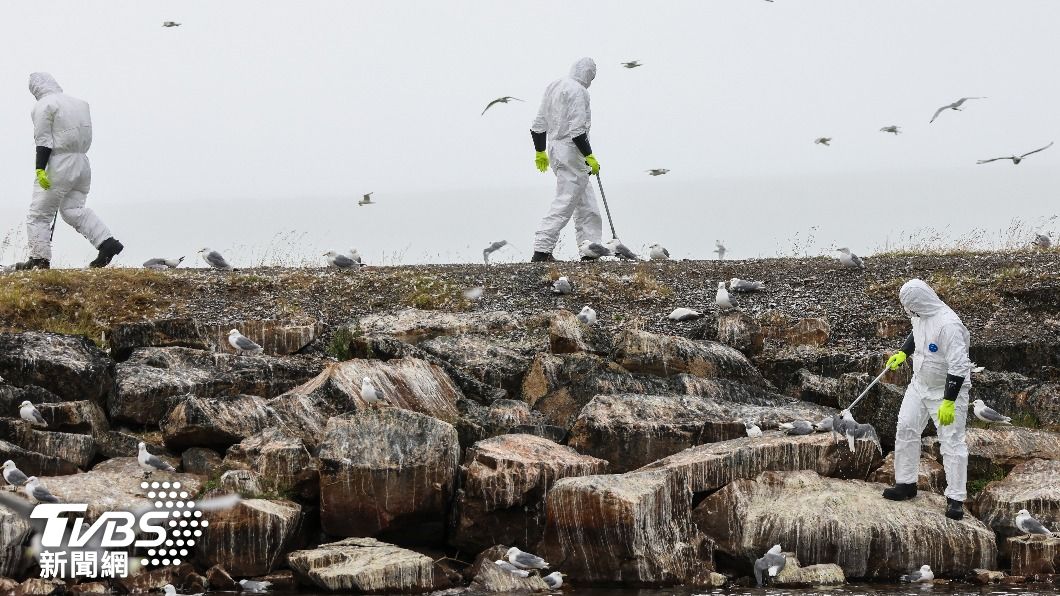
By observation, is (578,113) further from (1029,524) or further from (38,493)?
(38,493)

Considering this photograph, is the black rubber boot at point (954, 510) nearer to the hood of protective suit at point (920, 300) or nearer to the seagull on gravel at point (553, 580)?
the hood of protective suit at point (920, 300)

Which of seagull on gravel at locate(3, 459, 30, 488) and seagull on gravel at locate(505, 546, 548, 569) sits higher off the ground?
seagull on gravel at locate(3, 459, 30, 488)

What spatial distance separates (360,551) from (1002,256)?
11.1 meters

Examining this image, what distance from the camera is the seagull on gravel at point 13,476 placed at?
1231 cm

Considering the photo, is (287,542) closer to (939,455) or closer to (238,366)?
(238,366)

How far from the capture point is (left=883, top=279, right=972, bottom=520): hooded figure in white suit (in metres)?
12.5

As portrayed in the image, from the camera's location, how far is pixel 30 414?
13.5 meters

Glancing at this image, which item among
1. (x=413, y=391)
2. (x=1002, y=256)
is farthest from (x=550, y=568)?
(x=1002, y=256)

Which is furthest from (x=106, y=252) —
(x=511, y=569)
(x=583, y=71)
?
(x=511, y=569)

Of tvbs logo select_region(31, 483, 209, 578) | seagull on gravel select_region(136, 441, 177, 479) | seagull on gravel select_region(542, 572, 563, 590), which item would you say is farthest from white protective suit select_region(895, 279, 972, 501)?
seagull on gravel select_region(136, 441, 177, 479)

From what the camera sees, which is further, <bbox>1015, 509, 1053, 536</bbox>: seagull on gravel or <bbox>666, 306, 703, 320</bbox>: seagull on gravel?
<bbox>666, 306, 703, 320</bbox>: seagull on gravel

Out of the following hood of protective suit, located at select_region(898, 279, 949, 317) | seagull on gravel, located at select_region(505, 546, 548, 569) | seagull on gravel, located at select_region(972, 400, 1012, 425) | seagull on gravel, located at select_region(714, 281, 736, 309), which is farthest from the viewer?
seagull on gravel, located at select_region(714, 281, 736, 309)

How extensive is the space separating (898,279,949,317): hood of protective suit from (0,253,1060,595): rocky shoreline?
1693mm

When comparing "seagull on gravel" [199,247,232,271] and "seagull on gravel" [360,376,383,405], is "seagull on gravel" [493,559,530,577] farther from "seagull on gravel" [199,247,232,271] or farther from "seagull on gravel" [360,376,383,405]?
"seagull on gravel" [199,247,232,271]
